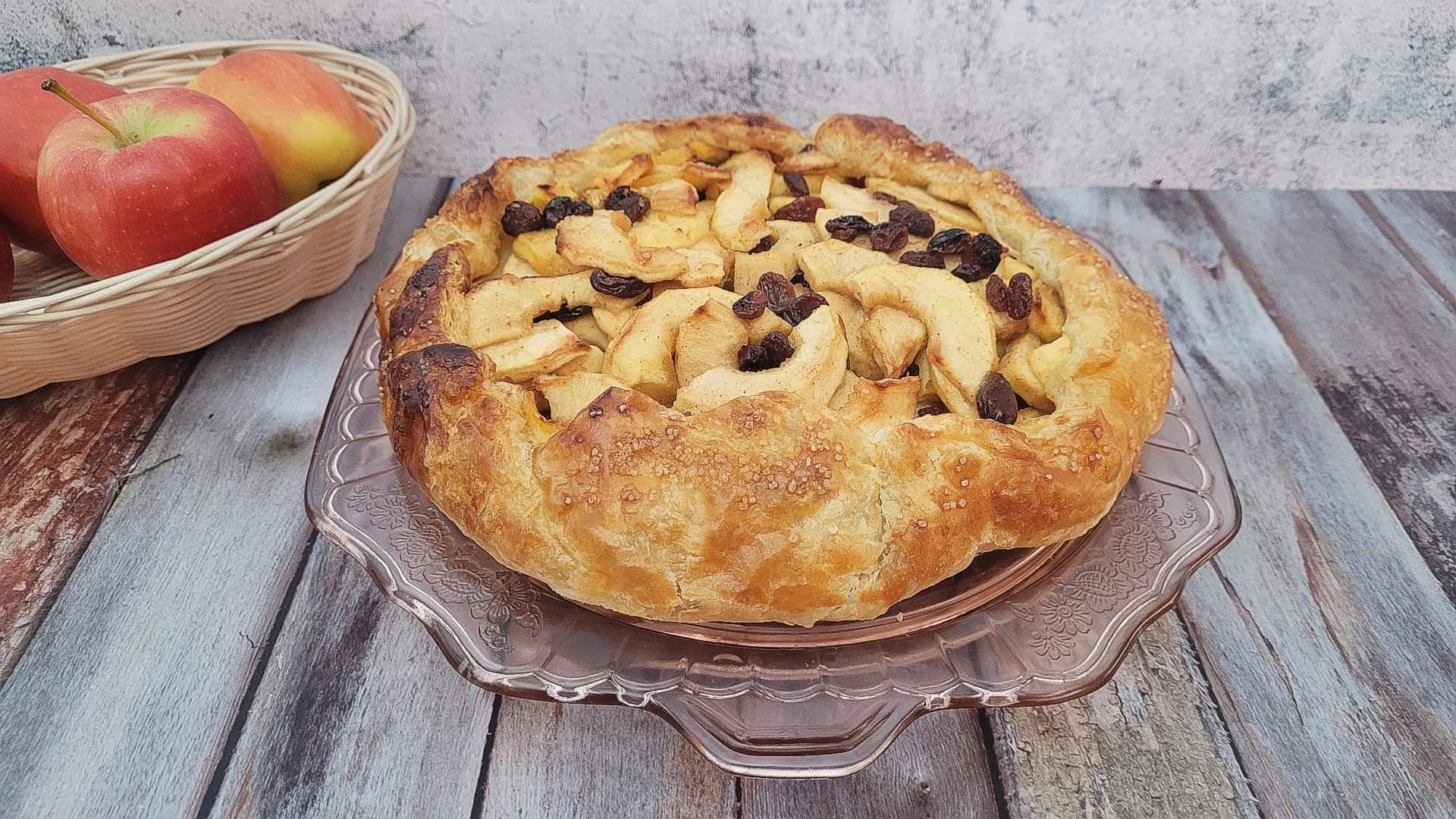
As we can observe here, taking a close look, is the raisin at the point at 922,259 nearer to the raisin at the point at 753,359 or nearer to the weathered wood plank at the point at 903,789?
the raisin at the point at 753,359

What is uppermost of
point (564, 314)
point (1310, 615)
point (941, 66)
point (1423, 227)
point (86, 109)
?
point (86, 109)

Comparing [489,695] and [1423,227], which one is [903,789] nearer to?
[489,695]

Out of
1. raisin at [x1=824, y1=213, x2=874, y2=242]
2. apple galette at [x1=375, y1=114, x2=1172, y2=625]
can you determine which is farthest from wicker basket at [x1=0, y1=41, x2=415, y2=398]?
raisin at [x1=824, y1=213, x2=874, y2=242]

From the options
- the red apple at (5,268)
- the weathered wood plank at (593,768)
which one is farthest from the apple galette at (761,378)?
the red apple at (5,268)

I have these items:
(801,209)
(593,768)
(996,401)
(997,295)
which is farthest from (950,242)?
(593,768)

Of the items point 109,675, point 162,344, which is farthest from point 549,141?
point 109,675

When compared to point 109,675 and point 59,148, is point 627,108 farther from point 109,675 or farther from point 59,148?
point 109,675
